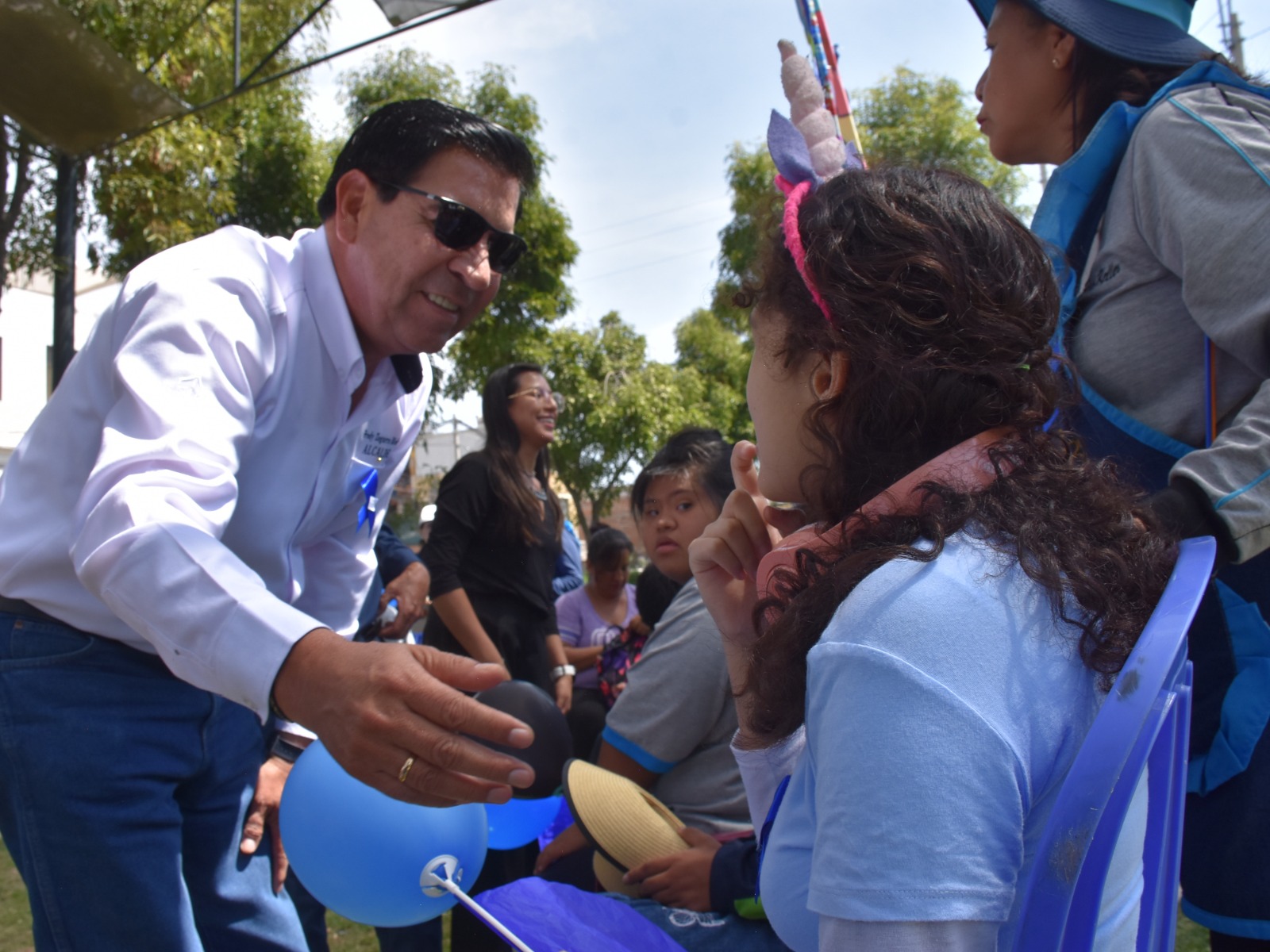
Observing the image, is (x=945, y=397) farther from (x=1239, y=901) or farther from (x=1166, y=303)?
(x=1239, y=901)

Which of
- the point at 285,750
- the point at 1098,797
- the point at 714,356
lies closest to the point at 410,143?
the point at 285,750

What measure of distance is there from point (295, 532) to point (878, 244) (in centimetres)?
133

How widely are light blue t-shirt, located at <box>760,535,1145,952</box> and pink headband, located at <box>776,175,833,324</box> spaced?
347mm

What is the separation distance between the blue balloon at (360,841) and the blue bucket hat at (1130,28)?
1775 mm

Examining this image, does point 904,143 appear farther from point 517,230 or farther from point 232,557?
point 232,557

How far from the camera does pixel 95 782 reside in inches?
61.4

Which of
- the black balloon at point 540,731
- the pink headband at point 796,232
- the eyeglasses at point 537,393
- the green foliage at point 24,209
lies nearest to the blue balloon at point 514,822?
the black balloon at point 540,731

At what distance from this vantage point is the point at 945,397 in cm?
110

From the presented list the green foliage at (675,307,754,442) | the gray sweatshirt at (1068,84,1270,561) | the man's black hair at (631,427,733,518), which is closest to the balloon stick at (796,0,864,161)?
the man's black hair at (631,427,733,518)

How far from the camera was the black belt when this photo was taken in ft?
5.32

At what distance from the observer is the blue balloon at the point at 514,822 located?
95.9 inches

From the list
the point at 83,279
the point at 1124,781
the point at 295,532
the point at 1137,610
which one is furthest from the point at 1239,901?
the point at 83,279

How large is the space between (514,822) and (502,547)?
1.50m

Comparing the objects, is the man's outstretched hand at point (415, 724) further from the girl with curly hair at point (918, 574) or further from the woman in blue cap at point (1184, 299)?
the woman in blue cap at point (1184, 299)
